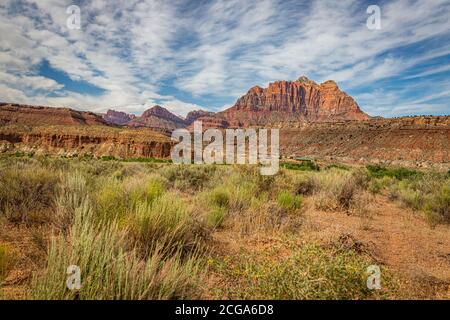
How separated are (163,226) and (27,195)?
3.73 m

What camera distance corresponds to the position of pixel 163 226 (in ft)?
14.4

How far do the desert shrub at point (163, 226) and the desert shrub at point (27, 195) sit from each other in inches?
99.4

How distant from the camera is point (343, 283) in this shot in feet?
10.2

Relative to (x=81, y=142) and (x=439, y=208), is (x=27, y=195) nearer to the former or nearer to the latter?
(x=439, y=208)

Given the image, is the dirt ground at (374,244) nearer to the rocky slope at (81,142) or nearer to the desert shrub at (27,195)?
the desert shrub at (27,195)

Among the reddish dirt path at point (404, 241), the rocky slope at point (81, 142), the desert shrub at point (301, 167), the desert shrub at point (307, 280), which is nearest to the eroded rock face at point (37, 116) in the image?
the rocky slope at point (81, 142)

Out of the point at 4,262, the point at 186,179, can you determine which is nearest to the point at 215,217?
the point at 4,262

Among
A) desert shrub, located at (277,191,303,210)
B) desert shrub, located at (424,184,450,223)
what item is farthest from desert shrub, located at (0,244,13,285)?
desert shrub, located at (424,184,450,223)

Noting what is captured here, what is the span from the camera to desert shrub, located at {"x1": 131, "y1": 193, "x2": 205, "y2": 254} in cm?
418

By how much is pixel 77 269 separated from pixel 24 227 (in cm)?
361

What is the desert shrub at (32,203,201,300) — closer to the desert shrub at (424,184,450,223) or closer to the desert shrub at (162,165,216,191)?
the desert shrub at (424,184,450,223)

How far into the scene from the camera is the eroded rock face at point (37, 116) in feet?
271

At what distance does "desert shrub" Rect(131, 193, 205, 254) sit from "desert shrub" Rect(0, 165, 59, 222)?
8.29ft
